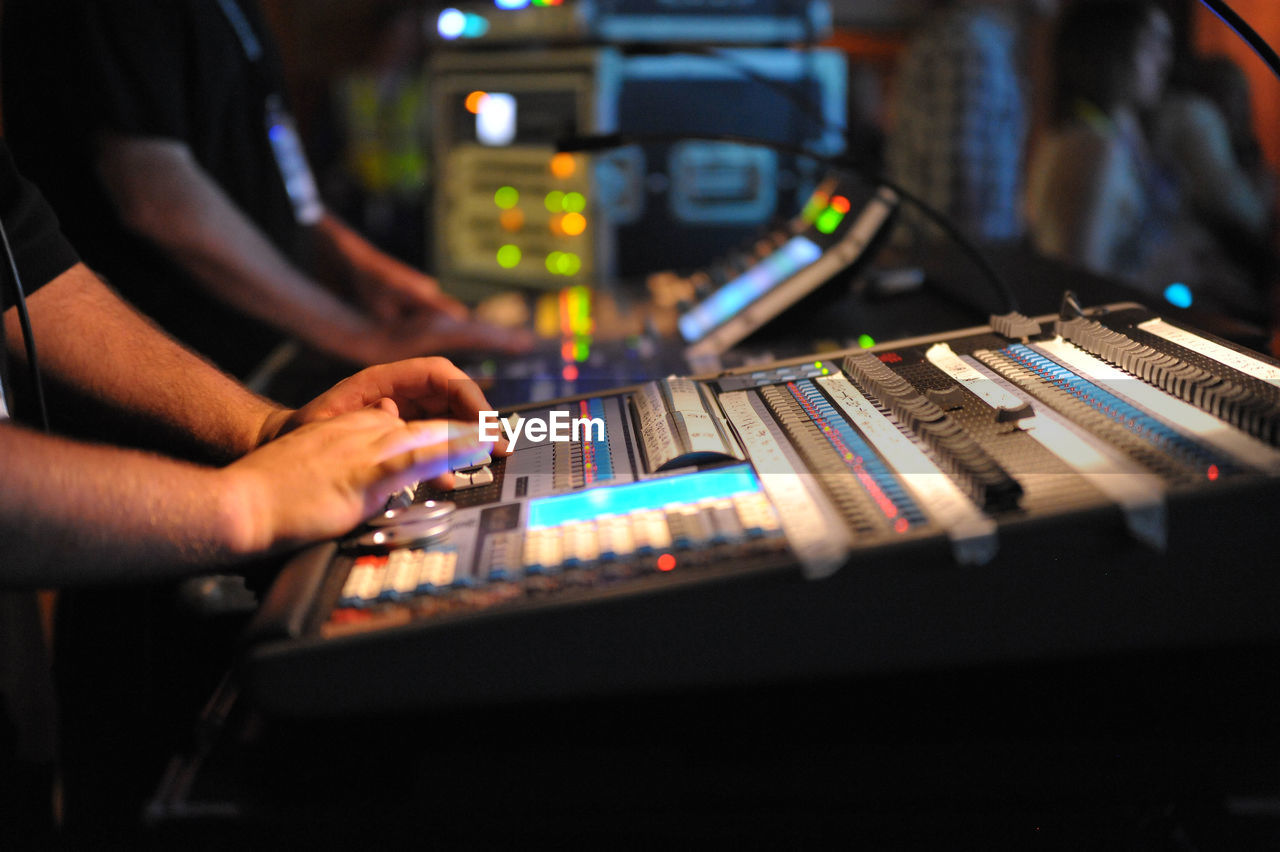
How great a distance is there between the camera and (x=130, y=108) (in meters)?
1.07

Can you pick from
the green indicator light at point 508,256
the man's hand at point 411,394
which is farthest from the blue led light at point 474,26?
the man's hand at point 411,394

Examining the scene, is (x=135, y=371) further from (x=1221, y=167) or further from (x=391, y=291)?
(x=1221, y=167)

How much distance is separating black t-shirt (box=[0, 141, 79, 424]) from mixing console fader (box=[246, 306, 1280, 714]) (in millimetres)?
504

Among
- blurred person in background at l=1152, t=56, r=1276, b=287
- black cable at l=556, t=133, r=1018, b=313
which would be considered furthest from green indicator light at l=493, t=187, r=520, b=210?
blurred person in background at l=1152, t=56, r=1276, b=287

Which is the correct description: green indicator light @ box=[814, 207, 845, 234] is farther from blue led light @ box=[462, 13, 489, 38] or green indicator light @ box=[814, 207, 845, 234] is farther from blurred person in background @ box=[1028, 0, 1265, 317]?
blurred person in background @ box=[1028, 0, 1265, 317]

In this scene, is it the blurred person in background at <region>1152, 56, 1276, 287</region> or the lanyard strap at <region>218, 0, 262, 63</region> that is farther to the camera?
the blurred person in background at <region>1152, 56, 1276, 287</region>

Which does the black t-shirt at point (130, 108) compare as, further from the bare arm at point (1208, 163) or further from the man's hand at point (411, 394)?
the bare arm at point (1208, 163)

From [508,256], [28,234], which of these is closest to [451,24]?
[508,256]

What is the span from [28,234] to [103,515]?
0.46 metres

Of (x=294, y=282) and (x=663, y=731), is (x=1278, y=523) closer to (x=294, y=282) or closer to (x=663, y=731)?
(x=663, y=731)

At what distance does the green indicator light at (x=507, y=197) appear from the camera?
1.77 meters

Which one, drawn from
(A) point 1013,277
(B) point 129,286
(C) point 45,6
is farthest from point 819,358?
(C) point 45,6

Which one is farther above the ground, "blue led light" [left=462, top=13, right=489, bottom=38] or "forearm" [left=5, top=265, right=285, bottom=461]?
"blue led light" [left=462, top=13, right=489, bottom=38]

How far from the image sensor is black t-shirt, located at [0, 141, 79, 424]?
781 millimetres
